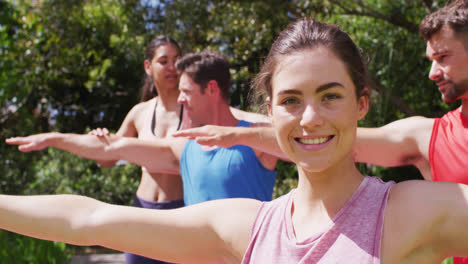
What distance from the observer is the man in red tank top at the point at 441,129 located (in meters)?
2.10

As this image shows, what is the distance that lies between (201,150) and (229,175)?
0.91 ft

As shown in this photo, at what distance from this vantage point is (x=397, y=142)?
231 centimetres

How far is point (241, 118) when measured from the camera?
344 centimetres

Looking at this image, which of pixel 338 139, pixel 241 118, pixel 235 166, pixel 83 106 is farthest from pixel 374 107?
pixel 83 106

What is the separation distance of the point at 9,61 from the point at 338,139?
650cm

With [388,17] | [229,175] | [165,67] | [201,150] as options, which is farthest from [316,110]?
[388,17]

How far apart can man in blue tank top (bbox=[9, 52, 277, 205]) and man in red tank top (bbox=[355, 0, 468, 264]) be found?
0.66 metres

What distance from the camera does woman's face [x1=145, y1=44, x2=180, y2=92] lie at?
408 cm

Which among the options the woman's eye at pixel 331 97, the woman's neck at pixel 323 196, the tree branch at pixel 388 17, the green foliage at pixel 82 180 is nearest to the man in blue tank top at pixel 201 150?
the woman's neck at pixel 323 196

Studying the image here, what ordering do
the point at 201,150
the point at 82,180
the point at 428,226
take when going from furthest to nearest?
the point at 82,180
the point at 201,150
the point at 428,226

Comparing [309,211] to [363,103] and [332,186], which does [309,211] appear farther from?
[363,103]

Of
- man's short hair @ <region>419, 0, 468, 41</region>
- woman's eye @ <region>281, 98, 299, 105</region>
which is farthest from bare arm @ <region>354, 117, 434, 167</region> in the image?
woman's eye @ <region>281, 98, 299, 105</region>

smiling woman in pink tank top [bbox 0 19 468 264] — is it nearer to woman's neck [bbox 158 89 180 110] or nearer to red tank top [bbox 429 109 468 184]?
red tank top [bbox 429 109 468 184]

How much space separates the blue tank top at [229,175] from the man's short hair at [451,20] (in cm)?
112
